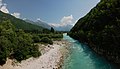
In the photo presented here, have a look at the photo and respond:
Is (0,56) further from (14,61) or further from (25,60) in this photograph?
(25,60)

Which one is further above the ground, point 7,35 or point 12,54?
point 7,35

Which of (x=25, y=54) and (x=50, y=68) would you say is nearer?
(x=50, y=68)

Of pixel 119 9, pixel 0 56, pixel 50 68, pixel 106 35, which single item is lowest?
pixel 50 68

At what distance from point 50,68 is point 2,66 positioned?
12.1 meters

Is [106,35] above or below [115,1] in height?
below

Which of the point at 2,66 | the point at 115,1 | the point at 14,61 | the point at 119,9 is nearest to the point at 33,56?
the point at 14,61

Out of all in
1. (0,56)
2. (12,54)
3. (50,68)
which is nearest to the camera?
(0,56)

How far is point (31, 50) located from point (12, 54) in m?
9.62

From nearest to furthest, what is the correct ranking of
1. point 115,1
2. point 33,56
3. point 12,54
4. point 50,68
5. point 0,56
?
1. point 0,56
2. point 50,68
3. point 12,54
4. point 33,56
5. point 115,1

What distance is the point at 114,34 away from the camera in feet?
191

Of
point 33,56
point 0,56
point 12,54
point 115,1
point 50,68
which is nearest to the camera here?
point 0,56

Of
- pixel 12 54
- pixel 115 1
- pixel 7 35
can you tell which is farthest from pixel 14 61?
pixel 115 1

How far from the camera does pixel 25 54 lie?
6594cm

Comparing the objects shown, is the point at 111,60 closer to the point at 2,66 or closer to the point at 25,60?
the point at 25,60
